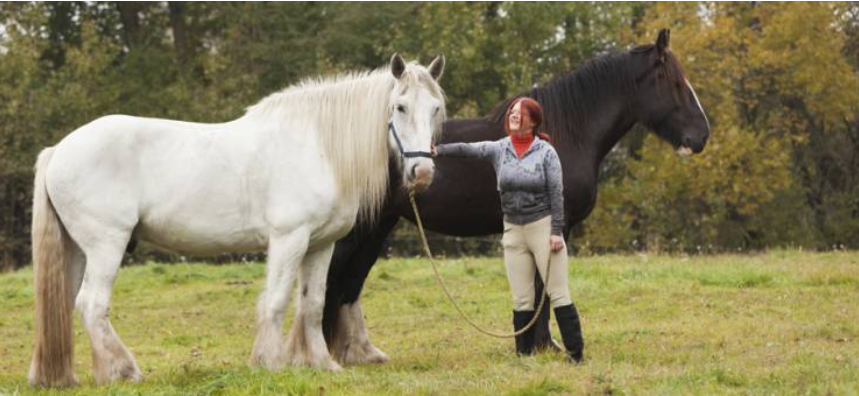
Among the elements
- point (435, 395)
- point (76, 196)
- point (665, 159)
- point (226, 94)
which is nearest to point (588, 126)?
point (435, 395)

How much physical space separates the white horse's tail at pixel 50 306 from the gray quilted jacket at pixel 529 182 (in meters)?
2.66

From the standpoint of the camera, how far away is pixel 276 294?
7.08 meters

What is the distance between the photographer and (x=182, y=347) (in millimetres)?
10484

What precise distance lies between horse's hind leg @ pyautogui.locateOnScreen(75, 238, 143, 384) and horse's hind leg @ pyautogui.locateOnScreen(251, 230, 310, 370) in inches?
34.7

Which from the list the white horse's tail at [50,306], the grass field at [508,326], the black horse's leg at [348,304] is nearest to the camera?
the grass field at [508,326]

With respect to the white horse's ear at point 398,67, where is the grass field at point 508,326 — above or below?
below

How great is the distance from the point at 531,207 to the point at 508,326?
11.1 ft

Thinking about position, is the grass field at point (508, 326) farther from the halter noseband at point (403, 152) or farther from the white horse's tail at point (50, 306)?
the halter noseband at point (403, 152)

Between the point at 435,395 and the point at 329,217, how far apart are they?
5.39 ft

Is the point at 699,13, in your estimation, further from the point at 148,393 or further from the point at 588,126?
the point at 148,393

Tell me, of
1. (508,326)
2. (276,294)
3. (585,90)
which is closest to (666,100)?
(585,90)

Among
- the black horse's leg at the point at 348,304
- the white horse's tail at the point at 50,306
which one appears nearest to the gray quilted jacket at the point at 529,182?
the black horse's leg at the point at 348,304

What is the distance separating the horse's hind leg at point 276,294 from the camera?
6.95 metres

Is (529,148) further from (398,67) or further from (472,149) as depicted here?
(398,67)
